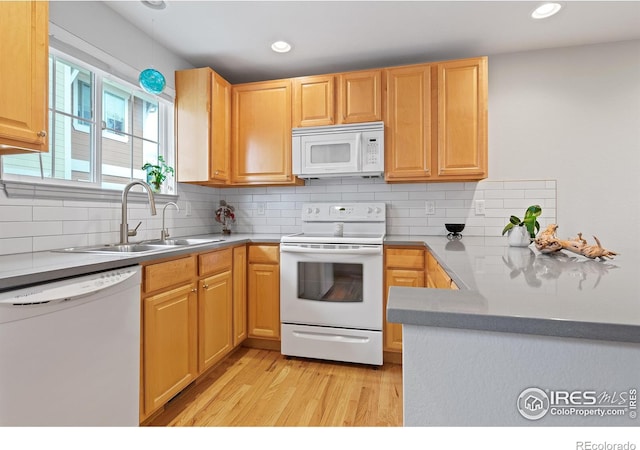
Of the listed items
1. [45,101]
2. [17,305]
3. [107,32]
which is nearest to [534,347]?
[17,305]

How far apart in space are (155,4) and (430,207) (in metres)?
2.46

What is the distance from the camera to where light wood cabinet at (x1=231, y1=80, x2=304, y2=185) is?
2.79 metres

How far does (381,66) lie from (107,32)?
6.74 feet

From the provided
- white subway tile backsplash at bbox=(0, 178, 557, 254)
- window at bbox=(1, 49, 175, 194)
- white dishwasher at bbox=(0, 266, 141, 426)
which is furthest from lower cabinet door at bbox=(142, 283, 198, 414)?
window at bbox=(1, 49, 175, 194)

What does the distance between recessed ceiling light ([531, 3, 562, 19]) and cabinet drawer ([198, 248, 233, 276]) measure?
2617 mm

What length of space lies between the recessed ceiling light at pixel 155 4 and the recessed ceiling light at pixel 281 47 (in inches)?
30.7

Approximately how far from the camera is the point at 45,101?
1381 mm

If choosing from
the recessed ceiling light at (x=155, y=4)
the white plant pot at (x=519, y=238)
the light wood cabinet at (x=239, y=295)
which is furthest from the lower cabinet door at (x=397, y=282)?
the recessed ceiling light at (x=155, y=4)

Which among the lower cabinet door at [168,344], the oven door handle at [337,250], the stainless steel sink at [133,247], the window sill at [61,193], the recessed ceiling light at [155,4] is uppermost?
the recessed ceiling light at [155,4]

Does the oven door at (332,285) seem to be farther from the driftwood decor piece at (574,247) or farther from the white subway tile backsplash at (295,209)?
the driftwood decor piece at (574,247)

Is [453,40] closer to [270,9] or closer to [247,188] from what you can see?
[270,9]

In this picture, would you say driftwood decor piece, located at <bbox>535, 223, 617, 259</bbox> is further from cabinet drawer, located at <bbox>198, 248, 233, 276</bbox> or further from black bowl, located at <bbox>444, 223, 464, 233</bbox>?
cabinet drawer, located at <bbox>198, 248, 233, 276</bbox>

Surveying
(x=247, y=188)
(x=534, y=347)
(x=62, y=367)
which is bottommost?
(x=62, y=367)

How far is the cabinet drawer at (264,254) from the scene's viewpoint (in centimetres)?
260
